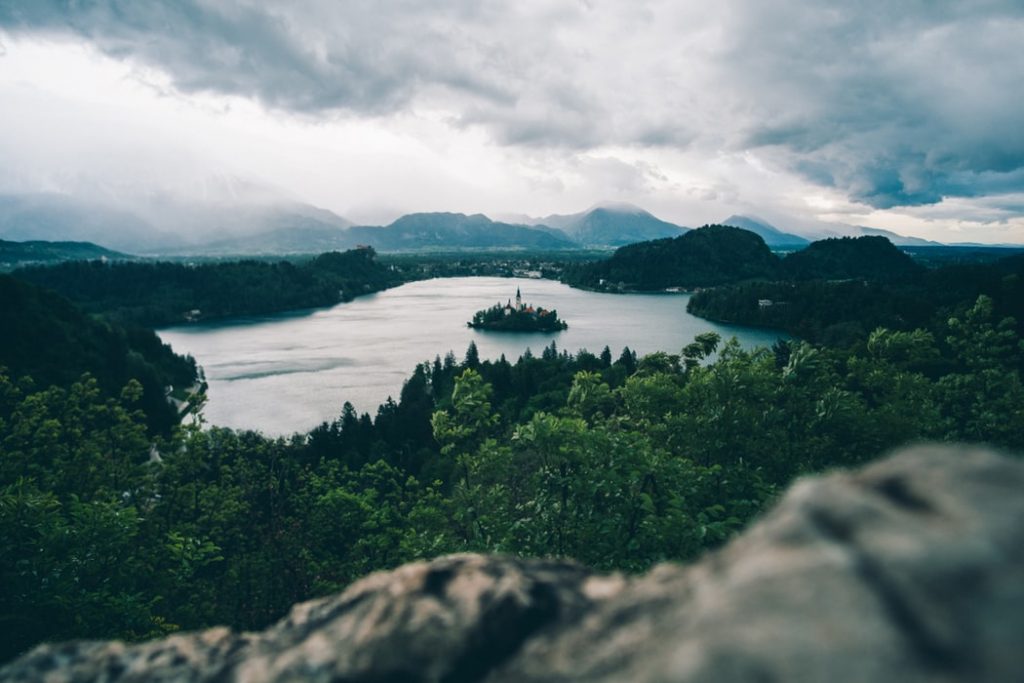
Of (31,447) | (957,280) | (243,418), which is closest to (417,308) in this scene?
(243,418)

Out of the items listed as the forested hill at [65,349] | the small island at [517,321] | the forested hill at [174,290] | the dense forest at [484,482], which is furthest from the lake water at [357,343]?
the dense forest at [484,482]

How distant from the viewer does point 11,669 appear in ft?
8.95

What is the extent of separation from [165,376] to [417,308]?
292 feet

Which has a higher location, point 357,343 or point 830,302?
point 830,302

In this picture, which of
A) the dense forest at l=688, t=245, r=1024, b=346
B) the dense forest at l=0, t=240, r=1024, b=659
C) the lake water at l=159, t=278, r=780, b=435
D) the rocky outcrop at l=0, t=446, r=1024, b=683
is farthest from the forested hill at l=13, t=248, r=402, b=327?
the rocky outcrop at l=0, t=446, r=1024, b=683

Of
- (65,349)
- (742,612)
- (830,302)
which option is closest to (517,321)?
(830,302)

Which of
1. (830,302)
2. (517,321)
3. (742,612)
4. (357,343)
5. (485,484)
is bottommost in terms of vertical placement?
(357,343)

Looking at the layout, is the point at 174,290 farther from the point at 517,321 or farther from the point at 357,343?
the point at 517,321

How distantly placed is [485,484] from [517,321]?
11646 centimetres

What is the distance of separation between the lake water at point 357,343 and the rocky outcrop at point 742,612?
60646mm

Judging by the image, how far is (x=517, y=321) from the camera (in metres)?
126

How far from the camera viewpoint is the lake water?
68938mm

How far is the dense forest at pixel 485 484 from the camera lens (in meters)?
7.35

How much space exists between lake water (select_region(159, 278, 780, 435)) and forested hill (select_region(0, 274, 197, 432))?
6523mm
